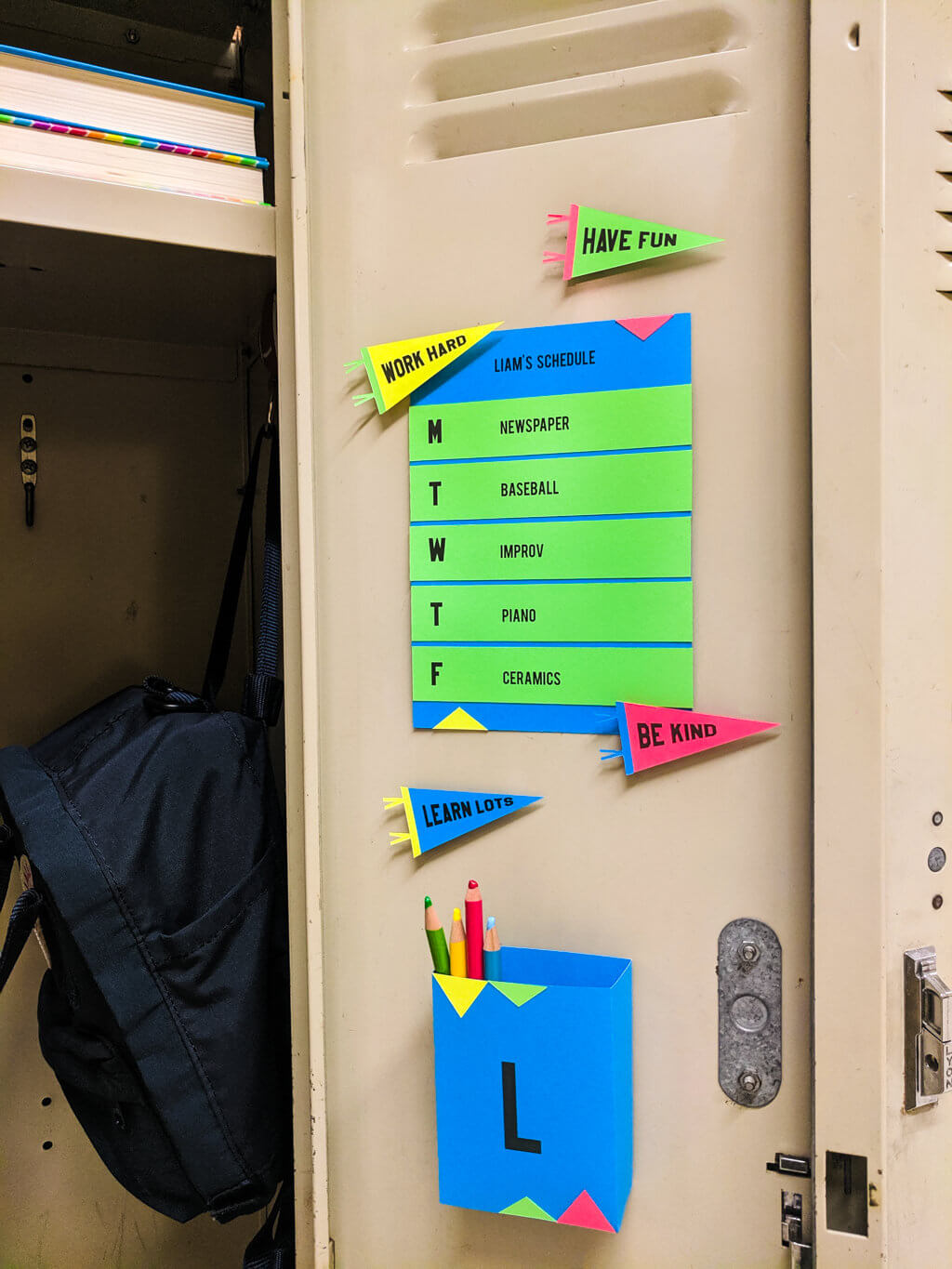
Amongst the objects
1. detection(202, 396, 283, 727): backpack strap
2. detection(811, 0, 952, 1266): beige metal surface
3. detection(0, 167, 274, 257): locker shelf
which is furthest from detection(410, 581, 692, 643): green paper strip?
detection(0, 167, 274, 257): locker shelf

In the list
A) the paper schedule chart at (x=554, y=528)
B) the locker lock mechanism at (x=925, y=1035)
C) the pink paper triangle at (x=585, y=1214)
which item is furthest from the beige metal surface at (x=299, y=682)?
the locker lock mechanism at (x=925, y=1035)

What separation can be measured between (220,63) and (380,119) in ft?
1.46

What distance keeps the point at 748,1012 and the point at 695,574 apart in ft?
1.16

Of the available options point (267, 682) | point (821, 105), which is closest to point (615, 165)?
point (821, 105)

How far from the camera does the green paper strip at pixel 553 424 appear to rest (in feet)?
2.13

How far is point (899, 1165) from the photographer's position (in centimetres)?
63

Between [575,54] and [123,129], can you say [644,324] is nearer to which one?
[575,54]

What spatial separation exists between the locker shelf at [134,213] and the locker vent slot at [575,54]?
7.4 inches

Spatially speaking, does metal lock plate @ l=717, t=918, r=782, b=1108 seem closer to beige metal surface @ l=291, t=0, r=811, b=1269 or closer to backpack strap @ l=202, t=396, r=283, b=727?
beige metal surface @ l=291, t=0, r=811, b=1269

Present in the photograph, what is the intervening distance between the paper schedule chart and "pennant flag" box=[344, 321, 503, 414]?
1 centimetres

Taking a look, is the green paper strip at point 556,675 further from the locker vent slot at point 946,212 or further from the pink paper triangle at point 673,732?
the locker vent slot at point 946,212

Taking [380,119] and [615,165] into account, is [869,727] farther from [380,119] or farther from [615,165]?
[380,119]

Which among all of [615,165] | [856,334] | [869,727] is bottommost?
[869,727]

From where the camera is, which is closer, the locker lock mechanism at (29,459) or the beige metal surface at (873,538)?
the beige metal surface at (873,538)
